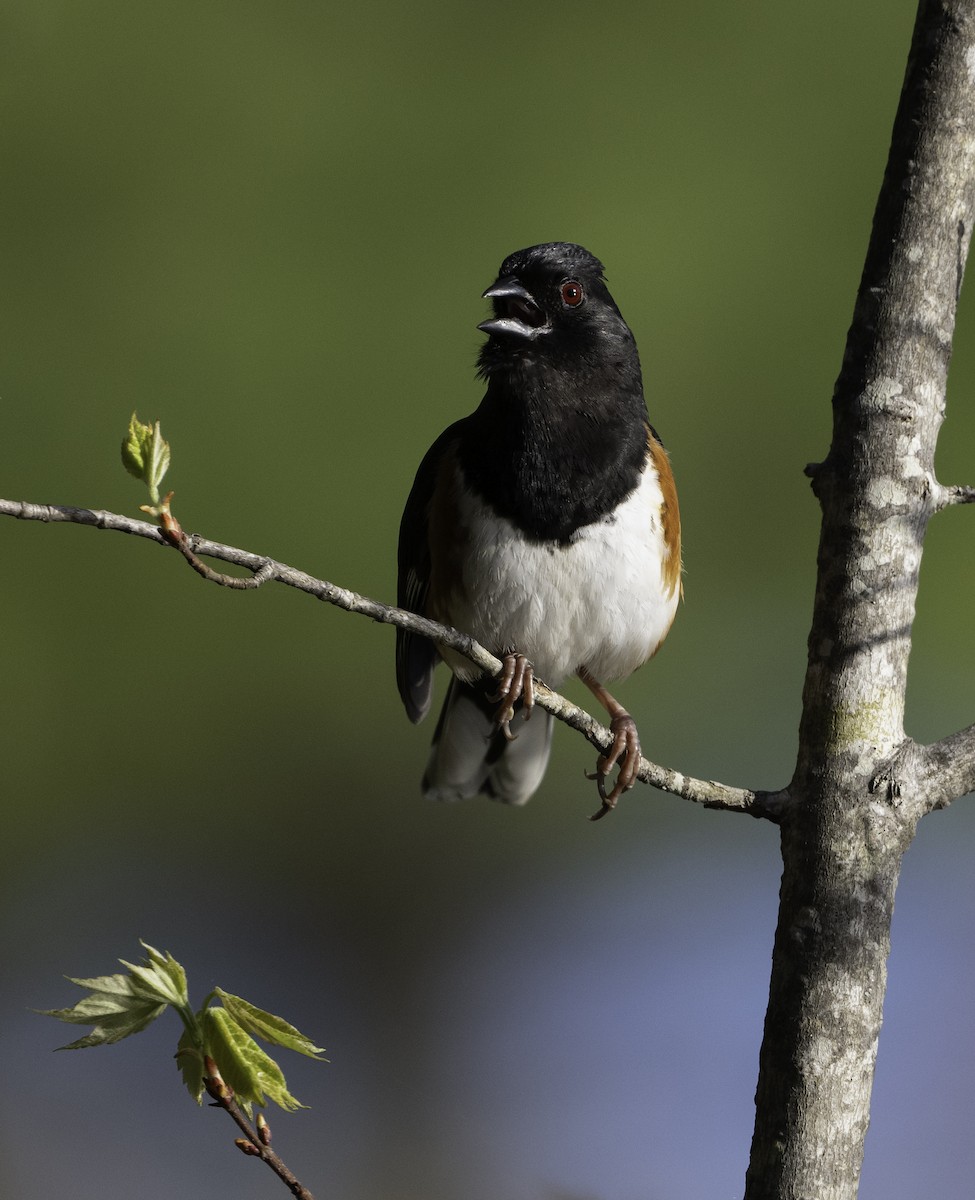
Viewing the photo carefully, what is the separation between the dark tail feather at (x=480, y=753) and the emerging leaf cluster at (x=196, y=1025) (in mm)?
1829

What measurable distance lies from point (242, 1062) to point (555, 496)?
1.29m

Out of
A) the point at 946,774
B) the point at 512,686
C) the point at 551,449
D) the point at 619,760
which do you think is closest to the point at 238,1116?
the point at 946,774

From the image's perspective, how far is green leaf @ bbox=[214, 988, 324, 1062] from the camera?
118cm

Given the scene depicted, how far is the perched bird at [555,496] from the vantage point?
229 centimetres

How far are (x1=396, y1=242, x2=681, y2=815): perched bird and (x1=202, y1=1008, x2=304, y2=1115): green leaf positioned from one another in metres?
1.01

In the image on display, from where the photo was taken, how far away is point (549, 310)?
234cm

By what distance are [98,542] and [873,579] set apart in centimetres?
243

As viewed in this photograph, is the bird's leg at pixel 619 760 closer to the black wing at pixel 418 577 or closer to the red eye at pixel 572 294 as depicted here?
the black wing at pixel 418 577

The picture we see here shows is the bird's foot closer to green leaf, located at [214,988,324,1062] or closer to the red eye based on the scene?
the red eye

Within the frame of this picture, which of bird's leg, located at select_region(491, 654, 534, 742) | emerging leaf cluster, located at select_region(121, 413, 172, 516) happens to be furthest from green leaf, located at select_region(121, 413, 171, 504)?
bird's leg, located at select_region(491, 654, 534, 742)

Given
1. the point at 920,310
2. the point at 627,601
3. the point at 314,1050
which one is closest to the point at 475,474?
the point at 627,601

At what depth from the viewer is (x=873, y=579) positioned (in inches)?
58.7

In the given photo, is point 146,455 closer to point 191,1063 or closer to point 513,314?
point 191,1063

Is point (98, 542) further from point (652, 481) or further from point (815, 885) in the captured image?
point (815, 885)
